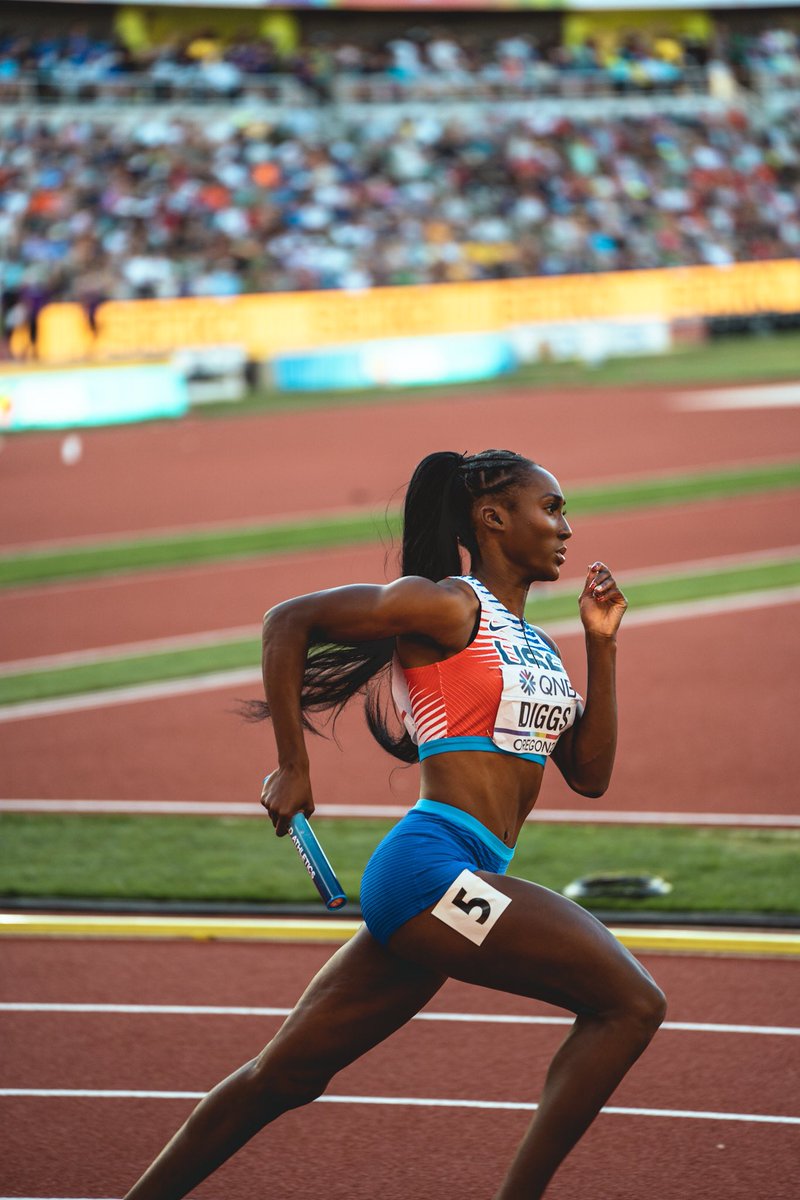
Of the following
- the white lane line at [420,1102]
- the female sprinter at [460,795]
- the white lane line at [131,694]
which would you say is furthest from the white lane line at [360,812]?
the female sprinter at [460,795]

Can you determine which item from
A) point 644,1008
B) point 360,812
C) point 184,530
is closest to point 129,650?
point 360,812

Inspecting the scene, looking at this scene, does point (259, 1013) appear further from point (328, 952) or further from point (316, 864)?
point (316, 864)

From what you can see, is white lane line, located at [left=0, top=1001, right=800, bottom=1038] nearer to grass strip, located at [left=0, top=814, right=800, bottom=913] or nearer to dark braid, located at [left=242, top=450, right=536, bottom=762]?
grass strip, located at [left=0, top=814, right=800, bottom=913]

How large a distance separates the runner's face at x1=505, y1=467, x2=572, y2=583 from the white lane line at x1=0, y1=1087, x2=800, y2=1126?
1870 millimetres

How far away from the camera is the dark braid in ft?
12.3

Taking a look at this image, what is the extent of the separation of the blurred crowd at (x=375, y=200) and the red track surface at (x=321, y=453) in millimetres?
6456

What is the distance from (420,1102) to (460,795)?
66.6 inches

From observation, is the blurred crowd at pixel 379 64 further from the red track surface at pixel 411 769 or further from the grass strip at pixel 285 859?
the grass strip at pixel 285 859

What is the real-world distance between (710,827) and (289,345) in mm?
24208

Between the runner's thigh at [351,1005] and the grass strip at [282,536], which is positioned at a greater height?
the grass strip at [282,536]

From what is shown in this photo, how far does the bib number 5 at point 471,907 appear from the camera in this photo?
333 centimetres

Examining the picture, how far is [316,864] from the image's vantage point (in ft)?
11.2

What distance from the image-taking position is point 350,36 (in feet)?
145

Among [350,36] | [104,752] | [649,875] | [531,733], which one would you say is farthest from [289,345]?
[531,733]
